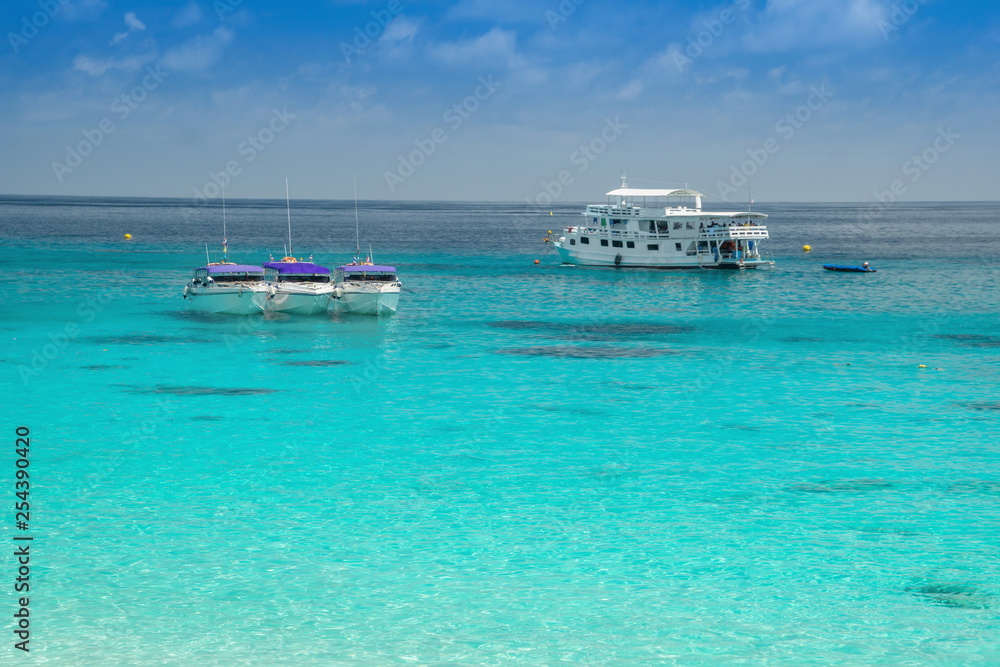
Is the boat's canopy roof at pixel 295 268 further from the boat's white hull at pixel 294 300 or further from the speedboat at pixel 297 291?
the boat's white hull at pixel 294 300

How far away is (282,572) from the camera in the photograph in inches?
770

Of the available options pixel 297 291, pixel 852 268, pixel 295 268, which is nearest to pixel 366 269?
pixel 295 268

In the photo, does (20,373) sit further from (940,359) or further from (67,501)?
(940,359)

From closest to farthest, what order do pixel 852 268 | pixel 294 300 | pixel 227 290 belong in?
pixel 227 290 < pixel 294 300 < pixel 852 268

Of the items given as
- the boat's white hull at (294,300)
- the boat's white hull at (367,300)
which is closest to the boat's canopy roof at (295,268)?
the boat's white hull at (294,300)

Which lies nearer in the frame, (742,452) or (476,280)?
(742,452)

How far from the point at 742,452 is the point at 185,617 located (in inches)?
649

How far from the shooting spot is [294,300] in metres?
58.4

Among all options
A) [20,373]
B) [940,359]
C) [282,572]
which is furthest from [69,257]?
[282,572]

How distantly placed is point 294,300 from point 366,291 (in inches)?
159

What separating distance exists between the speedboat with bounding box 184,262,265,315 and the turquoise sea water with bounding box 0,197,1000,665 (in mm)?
3467

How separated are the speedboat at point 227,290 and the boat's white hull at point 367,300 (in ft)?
14.7

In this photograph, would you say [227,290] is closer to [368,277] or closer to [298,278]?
[298,278]

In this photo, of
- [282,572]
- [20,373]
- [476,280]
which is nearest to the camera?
[282,572]
